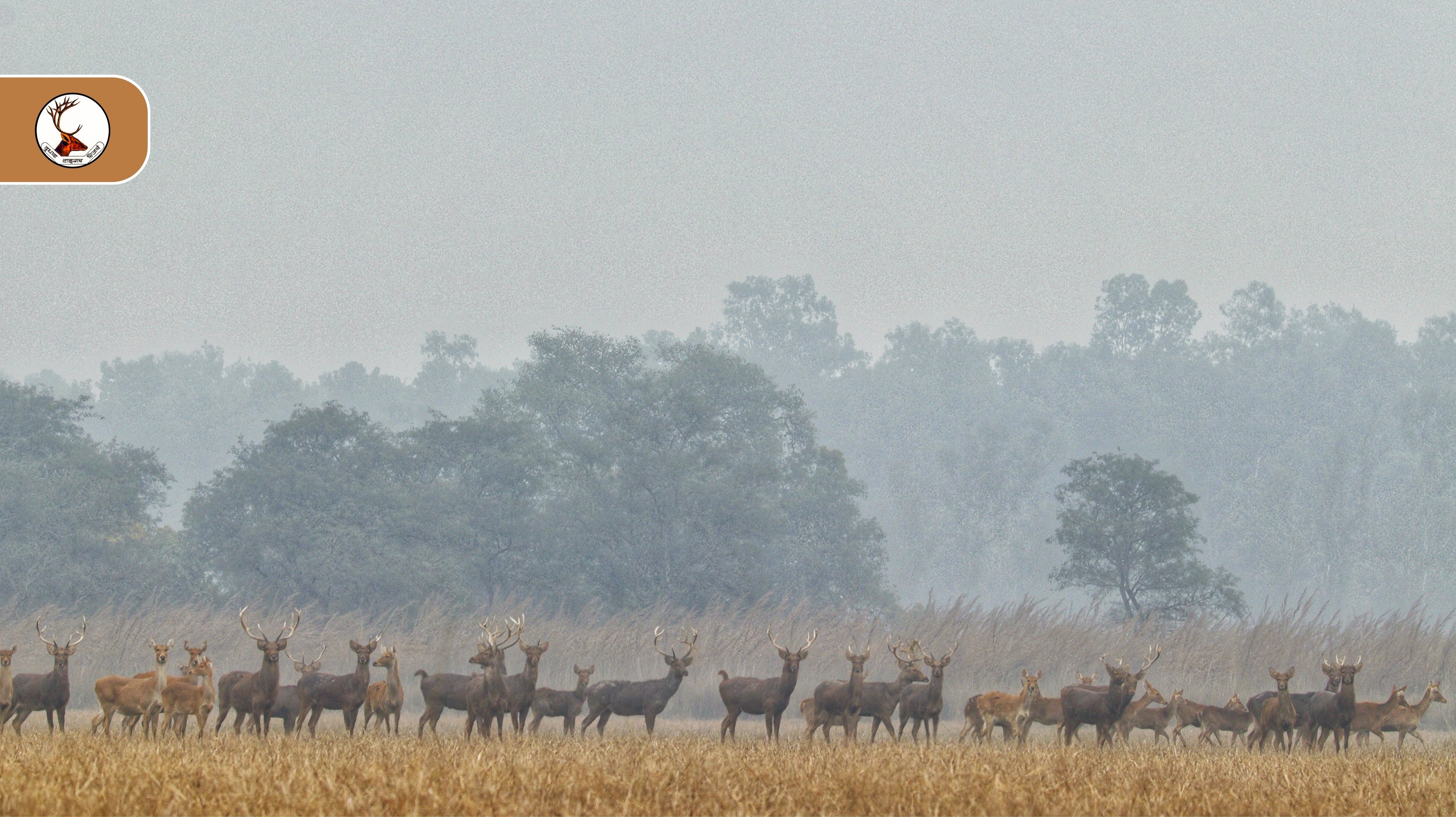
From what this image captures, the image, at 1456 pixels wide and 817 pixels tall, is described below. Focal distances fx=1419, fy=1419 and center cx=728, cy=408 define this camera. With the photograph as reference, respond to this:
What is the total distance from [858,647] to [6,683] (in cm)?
1723

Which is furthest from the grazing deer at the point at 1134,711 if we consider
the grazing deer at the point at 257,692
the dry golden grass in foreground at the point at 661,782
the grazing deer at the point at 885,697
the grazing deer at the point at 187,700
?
the grazing deer at the point at 187,700

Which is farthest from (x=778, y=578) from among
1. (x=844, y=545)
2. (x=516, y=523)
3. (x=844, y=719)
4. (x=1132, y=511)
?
(x=844, y=719)

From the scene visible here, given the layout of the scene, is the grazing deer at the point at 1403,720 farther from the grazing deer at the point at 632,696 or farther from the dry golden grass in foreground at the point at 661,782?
the grazing deer at the point at 632,696

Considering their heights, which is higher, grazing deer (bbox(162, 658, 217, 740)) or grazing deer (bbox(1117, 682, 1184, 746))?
grazing deer (bbox(1117, 682, 1184, 746))

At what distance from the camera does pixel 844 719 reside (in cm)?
1739

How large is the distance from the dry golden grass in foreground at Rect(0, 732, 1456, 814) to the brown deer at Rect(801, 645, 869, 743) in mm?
3331

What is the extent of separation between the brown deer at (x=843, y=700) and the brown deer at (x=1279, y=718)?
4765 mm

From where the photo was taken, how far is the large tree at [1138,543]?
36.6 metres

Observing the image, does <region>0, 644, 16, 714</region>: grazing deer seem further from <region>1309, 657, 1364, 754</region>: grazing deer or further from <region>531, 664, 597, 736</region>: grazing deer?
<region>1309, 657, 1364, 754</region>: grazing deer

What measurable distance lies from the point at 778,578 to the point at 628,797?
34.5 m

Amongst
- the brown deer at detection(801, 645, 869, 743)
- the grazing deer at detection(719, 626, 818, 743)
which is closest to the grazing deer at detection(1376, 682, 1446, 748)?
the brown deer at detection(801, 645, 869, 743)

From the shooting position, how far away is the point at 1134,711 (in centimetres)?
1867

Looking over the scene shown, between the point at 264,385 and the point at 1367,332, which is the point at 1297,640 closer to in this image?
the point at 1367,332

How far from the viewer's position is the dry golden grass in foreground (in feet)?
30.8
